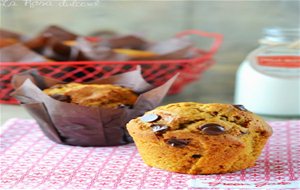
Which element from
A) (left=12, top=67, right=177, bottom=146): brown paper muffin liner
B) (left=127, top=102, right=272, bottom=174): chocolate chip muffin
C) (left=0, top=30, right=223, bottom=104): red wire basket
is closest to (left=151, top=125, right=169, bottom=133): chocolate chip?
(left=127, top=102, right=272, bottom=174): chocolate chip muffin

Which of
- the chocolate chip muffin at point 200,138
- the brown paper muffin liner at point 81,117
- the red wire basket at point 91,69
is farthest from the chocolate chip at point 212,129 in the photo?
the red wire basket at point 91,69

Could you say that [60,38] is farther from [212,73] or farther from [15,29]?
[212,73]

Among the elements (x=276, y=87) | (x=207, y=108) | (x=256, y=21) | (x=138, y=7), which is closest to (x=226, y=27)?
(x=256, y=21)

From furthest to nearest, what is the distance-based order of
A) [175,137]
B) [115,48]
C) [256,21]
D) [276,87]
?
[256,21]
[115,48]
[276,87]
[175,137]

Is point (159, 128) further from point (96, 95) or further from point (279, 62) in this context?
point (279, 62)

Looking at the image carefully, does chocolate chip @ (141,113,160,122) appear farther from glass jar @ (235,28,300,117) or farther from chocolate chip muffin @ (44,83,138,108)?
glass jar @ (235,28,300,117)

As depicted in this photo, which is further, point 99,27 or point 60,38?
point 99,27

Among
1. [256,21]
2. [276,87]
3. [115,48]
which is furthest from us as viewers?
[256,21]

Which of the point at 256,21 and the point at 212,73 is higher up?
the point at 256,21

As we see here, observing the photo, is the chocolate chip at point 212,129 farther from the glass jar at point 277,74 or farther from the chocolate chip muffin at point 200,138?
the glass jar at point 277,74
